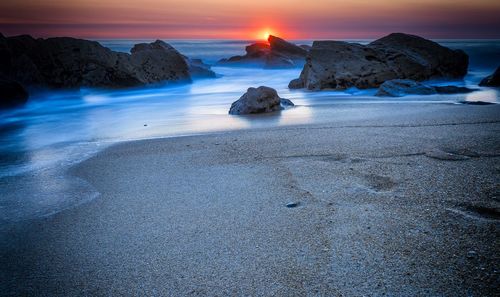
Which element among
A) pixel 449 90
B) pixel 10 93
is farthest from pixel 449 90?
pixel 10 93

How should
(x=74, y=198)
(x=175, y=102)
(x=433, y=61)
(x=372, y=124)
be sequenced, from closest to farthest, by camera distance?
1. (x=74, y=198)
2. (x=372, y=124)
3. (x=175, y=102)
4. (x=433, y=61)

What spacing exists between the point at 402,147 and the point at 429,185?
111cm

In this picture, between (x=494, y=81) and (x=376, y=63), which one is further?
(x=376, y=63)

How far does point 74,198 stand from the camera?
9.86 feet

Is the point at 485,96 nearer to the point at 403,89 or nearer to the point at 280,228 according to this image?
the point at 403,89

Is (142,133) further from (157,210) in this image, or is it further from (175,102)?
(175,102)

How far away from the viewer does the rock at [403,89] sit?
8.54 m

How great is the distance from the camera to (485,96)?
26.4 feet

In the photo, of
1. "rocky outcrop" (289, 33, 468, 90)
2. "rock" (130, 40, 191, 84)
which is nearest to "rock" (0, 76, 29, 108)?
"rock" (130, 40, 191, 84)

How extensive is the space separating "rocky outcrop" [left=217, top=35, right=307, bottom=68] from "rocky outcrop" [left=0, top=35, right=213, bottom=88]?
1301cm

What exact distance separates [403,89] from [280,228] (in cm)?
757

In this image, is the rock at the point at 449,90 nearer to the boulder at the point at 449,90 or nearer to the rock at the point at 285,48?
the boulder at the point at 449,90

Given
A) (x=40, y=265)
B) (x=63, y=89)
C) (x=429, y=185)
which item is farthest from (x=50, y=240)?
(x=63, y=89)

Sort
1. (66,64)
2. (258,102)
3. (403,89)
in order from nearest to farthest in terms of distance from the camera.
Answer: (258,102) < (403,89) < (66,64)
